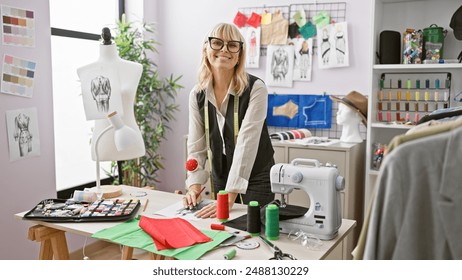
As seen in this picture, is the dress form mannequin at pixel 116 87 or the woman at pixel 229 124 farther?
the dress form mannequin at pixel 116 87

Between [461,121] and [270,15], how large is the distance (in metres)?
3.17

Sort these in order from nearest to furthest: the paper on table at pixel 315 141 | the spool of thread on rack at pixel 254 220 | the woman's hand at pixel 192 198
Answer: the spool of thread on rack at pixel 254 220, the woman's hand at pixel 192 198, the paper on table at pixel 315 141

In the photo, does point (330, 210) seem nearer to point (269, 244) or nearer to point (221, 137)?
point (269, 244)

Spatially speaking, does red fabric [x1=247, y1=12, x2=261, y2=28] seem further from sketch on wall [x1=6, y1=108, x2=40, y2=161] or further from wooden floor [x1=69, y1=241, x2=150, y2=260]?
wooden floor [x1=69, y1=241, x2=150, y2=260]

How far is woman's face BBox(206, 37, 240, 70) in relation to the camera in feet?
7.51

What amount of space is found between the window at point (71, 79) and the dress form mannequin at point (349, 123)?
2.13 metres

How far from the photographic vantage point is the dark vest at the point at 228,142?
2.42 metres

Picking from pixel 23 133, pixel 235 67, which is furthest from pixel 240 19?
pixel 23 133

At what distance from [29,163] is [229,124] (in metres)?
1.59

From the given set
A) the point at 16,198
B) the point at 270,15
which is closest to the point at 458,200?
the point at 16,198

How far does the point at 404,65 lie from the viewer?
3133 mm

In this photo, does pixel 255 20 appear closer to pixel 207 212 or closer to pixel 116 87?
pixel 116 87

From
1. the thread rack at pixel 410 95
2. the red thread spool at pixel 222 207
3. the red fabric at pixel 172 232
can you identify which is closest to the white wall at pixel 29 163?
the red fabric at pixel 172 232

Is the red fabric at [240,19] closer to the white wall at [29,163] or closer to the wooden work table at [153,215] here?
the white wall at [29,163]
